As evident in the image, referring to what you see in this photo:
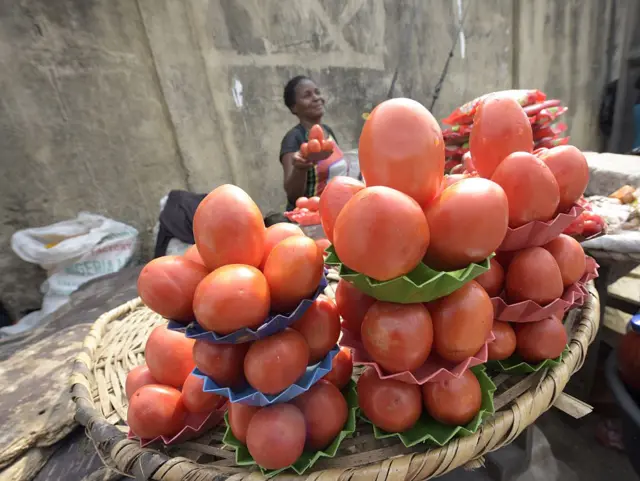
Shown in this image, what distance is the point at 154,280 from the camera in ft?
1.69

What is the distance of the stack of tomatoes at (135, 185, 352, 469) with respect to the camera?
0.48 metres

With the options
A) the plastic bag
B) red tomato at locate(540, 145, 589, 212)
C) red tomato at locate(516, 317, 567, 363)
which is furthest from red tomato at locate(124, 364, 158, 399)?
the plastic bag

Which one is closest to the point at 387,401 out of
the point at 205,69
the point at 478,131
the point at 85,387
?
the point at 478,131

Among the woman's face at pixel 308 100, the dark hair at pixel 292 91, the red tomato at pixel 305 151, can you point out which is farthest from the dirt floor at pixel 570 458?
the dark hair at pixel 292 91

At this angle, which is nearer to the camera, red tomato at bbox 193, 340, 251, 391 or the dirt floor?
Result: red tomato at bbox 193, 340, 251, 391

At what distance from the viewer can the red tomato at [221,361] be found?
20.4 inches

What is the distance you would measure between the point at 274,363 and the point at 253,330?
0.05 m

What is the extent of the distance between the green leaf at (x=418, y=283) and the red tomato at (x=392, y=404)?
13 cm

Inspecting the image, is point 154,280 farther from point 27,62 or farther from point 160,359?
point 27,62

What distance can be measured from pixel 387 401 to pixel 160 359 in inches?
15.1

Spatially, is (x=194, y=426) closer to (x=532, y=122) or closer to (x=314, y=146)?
(x=314, y=146)

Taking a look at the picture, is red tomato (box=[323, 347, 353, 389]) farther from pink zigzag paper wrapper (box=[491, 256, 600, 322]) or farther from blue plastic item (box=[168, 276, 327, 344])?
pink zigzag paper wrapper (box=[491, 256, 600, 322])

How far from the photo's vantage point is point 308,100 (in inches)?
82.5

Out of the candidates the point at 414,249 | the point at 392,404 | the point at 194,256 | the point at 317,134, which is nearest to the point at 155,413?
the point at 194,256
